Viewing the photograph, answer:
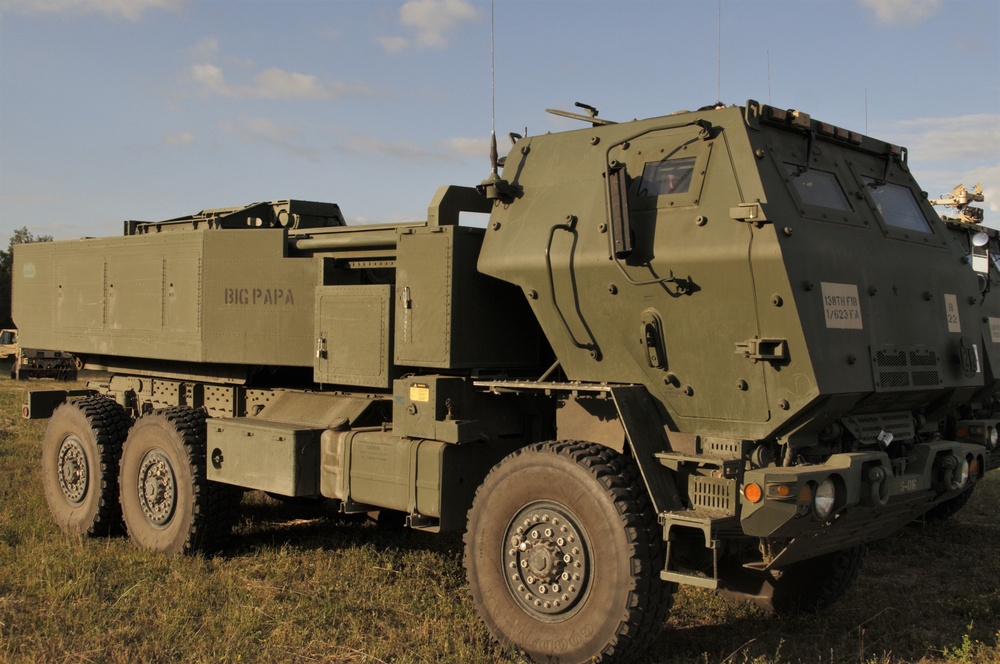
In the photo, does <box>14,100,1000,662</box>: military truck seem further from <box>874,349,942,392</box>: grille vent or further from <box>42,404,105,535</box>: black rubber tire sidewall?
<box>42,404,105,535</box>: black rubber tire sidewall

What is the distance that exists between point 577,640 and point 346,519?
4746 mm

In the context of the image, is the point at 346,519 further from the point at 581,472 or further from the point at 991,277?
the point at 991,277

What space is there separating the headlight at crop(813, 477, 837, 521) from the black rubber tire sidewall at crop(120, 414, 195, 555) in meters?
5.12

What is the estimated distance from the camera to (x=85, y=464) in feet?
31.4

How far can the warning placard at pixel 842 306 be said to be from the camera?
5.56m

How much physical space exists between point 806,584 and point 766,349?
2.32m

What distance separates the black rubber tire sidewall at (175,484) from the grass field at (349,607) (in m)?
0.19

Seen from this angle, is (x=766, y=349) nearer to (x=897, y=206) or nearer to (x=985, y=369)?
(x=897, y=206)

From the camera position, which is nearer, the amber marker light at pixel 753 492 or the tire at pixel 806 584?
the amber marker light at pixel 753 492

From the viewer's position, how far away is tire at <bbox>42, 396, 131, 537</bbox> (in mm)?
9344

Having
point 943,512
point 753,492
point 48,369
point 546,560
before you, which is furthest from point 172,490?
point 48,369

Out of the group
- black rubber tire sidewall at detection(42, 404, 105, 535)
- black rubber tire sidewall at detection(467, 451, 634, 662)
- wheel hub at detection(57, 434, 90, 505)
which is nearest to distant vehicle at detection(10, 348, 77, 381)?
black rubber tire sidewall at detection(42, 404, 105, 535)

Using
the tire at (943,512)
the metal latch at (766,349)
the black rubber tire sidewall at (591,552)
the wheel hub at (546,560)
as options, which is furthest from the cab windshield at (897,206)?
the tire at (943,512)

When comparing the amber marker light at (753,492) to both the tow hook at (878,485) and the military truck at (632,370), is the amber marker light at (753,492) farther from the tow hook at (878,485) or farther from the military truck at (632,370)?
the tow hook at (878,485)
